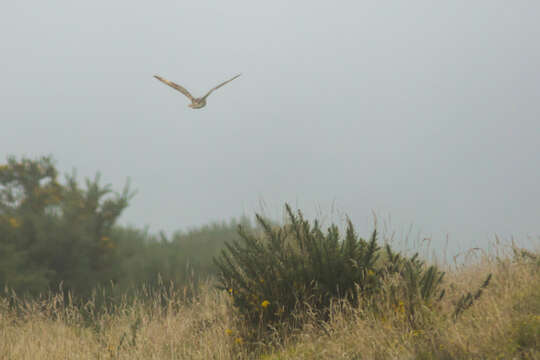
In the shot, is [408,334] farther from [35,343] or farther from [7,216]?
[7,216]

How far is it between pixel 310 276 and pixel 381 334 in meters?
1.30

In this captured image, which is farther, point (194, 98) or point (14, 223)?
point (14, 223)

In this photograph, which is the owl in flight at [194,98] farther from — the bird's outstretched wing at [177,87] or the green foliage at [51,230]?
the green foliage at [51,230]

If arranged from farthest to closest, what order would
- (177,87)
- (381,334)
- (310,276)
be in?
(177,87)
(310,276)
(381,334)

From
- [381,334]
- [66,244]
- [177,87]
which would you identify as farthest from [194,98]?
[66,244]

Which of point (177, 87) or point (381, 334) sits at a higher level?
point (177, 87)

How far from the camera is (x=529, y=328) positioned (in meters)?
4.17

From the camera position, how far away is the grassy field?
416 centimetres

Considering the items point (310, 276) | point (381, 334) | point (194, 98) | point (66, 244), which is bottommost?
point (66, 244)

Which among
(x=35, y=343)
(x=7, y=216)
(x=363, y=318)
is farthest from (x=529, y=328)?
(x=7, y=216)

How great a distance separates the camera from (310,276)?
18.7 ft

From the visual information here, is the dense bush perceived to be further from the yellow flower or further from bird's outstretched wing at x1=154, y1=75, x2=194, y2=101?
bird's outstretched wing at x1=154, y1=75, x2=194, y2=101

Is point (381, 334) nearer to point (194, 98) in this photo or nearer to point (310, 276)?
point (310, 276)

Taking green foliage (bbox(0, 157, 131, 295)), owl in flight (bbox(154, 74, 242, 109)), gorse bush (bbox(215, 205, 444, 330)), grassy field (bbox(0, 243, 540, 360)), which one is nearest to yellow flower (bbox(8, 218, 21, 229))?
green foliage (bbox(0, 157, 131, 295))
